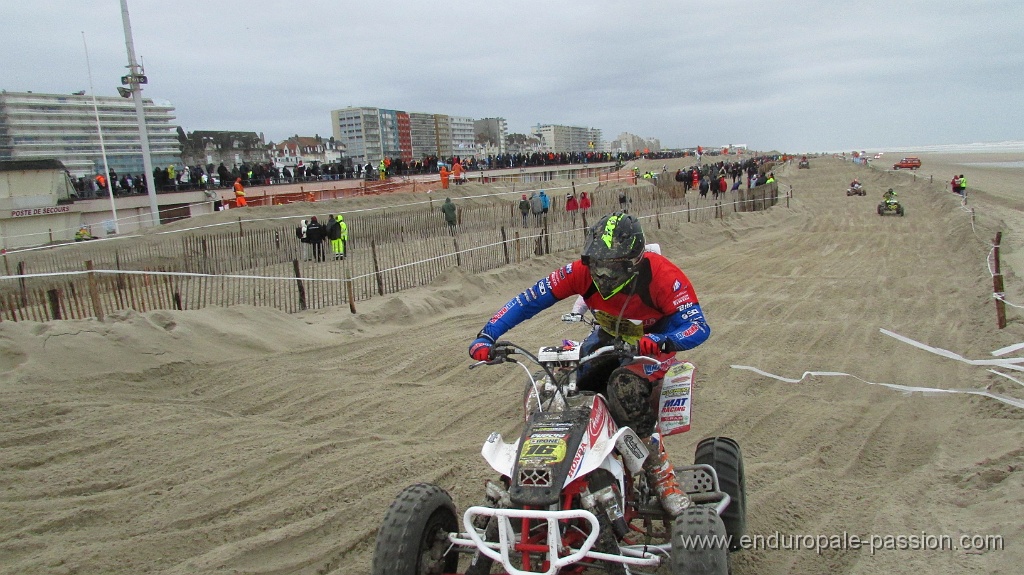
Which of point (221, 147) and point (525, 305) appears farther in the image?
point (221, 147)

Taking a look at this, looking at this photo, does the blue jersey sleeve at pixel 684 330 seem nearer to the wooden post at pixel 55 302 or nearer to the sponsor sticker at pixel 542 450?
the sponsor sticker at pixel 542 450

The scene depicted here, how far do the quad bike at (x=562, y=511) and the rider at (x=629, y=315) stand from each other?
5.1 inches

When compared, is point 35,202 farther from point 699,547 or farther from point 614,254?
point 699,547

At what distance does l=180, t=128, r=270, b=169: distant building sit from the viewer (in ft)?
154

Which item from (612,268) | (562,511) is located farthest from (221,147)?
(562,511)

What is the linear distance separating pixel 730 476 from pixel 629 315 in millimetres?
1138

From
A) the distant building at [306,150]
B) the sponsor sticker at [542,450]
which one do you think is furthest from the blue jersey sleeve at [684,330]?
the distant building at [306,150]

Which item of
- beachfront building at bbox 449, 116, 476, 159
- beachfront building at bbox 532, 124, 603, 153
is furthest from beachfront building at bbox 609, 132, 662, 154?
beachfront building at bbox 449, 116, 476, 159

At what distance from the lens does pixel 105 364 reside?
22.5ft

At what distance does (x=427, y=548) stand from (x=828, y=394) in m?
5.42

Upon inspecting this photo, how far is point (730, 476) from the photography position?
12.1ft

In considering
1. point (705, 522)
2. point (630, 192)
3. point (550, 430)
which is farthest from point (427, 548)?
point (630, 192)

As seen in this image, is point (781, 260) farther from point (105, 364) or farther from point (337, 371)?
point (105, 364)

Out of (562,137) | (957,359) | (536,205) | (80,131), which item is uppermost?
(562,137)
